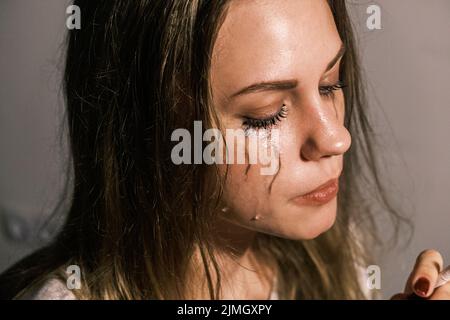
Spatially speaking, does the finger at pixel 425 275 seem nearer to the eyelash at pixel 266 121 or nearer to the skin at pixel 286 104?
the skin at pixel 286 104

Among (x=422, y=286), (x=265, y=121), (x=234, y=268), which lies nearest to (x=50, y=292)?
(x=234, y=268)

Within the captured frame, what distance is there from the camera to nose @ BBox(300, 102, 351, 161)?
2.24 ft

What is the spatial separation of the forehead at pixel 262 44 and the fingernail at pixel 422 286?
1.02 ft

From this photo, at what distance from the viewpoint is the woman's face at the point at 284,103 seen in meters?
0.64

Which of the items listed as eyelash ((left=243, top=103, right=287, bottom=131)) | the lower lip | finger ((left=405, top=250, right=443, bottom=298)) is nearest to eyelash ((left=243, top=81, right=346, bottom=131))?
eyelash ((left=243, top=103, right=287, bottom=131))

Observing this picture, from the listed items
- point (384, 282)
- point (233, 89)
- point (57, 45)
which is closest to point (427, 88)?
point (384, 282)

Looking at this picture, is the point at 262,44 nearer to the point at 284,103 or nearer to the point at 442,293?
the point at 284,103

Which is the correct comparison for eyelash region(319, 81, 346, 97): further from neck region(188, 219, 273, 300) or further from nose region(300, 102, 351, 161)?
neck region(188, 219, 273, 300)

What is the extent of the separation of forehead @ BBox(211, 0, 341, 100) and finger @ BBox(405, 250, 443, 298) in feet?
0.99

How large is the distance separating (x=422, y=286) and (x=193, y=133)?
36cm

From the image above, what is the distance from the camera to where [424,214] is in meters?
1.09

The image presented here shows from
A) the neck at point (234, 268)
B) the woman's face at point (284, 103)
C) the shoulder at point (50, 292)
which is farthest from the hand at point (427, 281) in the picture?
the shoulder at point (50, 292)

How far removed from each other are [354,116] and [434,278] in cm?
30

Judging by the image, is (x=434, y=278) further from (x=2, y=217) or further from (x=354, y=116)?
(x=2, y=217)
